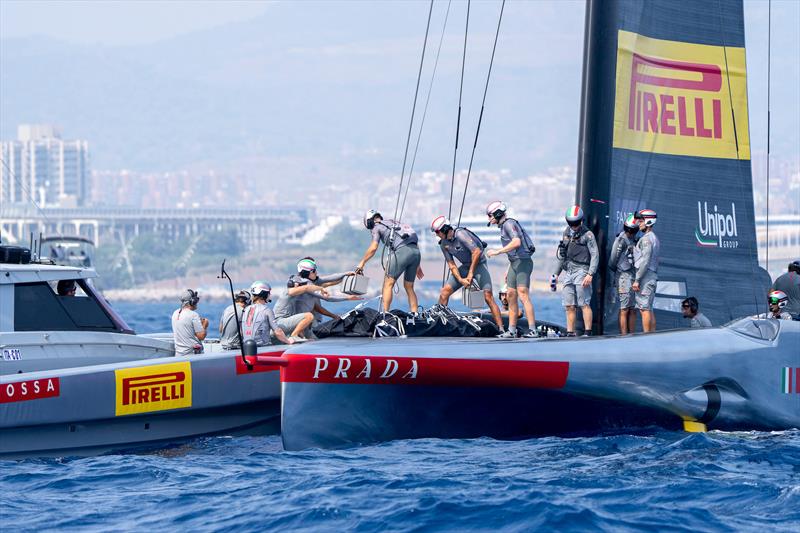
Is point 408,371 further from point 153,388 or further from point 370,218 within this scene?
point 153,388

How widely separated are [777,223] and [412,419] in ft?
357

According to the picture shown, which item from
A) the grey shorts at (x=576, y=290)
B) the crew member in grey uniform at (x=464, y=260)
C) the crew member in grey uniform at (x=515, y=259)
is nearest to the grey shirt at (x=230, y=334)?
the crew member in grey uniform at (x=464, y=260)

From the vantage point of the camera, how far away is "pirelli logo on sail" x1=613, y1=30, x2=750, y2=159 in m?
14.0

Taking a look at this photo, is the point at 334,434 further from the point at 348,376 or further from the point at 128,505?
the point at 128,505

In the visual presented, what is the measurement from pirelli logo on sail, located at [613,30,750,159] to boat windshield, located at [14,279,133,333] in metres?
5.52

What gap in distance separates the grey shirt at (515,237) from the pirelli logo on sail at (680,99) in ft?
4.41

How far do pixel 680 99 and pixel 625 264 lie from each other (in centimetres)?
201

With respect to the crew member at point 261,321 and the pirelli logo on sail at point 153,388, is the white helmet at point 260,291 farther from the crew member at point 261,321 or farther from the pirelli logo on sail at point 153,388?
the pirelli logo on sail at point 153,388

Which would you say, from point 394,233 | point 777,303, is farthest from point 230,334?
point 777,303

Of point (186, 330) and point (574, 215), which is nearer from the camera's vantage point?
point (574, 215)

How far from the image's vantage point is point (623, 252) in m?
13.6

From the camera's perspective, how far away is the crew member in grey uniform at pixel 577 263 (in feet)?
44.2

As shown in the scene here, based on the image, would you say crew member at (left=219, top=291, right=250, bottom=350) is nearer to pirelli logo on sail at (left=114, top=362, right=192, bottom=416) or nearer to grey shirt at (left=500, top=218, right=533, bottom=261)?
pirelli logo on sail at (left=114, top=362, right=192, bottom=416)

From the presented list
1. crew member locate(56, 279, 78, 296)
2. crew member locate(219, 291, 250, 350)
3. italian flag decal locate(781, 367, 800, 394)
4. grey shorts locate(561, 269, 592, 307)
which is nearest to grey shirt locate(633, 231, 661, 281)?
grey shorts locate(561, 269, 592, 307)
